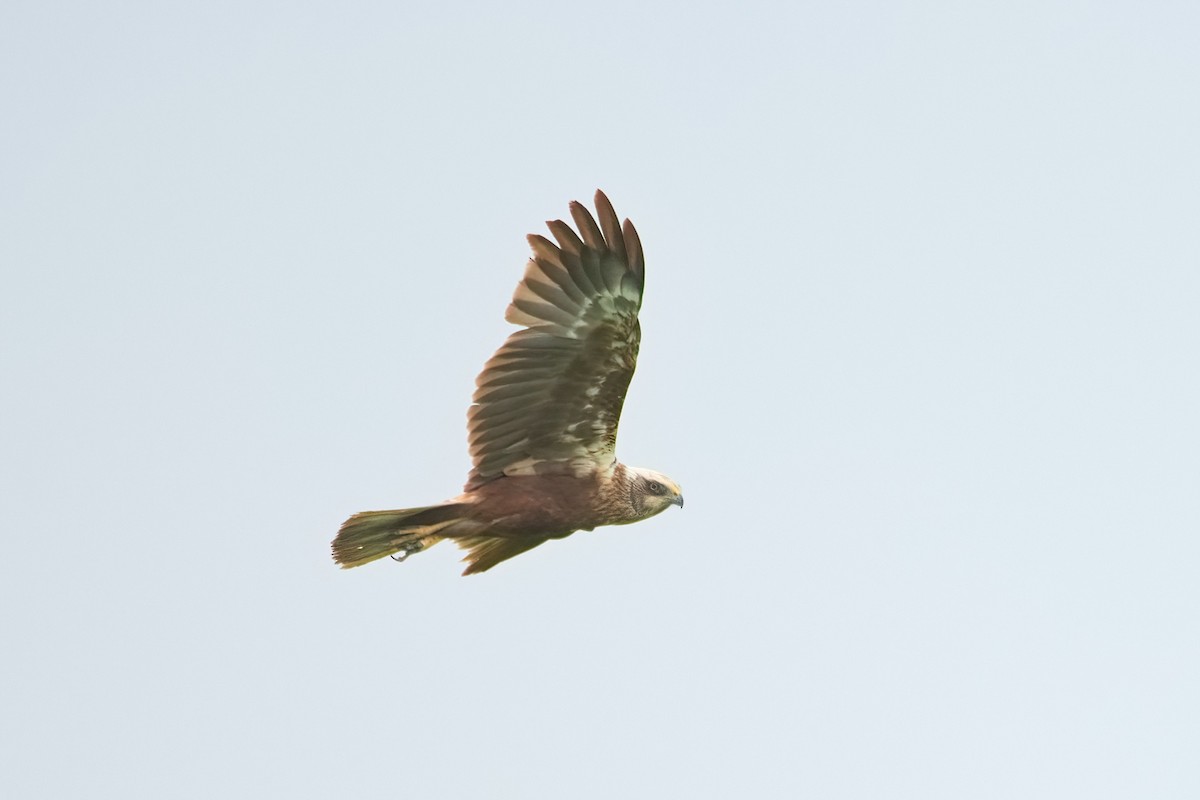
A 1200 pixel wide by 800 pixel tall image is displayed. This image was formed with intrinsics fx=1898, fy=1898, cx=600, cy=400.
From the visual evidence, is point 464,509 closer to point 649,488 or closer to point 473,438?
point 473,438

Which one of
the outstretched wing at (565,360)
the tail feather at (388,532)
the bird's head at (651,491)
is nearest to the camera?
the outstretched wing at (565,360)

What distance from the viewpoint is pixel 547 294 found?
480 inches

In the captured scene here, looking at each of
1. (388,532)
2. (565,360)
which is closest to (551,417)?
(565,360)

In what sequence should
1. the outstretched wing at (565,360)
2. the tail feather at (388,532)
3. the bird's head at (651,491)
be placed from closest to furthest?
1. the outstretched wing at (565,360)
2. the tail feather at (388,532)
3. the bird's head at (651,491)

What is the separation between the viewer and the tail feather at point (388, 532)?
40.2ft

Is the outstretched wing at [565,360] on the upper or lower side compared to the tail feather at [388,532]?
upper

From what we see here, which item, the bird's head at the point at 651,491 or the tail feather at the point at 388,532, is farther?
the bird's head at the point at 651,491

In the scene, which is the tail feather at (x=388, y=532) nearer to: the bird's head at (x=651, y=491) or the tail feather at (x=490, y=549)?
the tail feather at (x=490, y=549)

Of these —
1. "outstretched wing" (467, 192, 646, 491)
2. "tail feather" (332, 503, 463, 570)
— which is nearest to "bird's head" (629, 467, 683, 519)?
"outstretched wing" (467, 192, 646, 491)

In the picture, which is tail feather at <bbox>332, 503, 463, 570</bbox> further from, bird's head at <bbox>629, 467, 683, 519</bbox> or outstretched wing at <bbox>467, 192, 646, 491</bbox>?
bird's head at <bbox>629, 467, 683, 519</bbox>

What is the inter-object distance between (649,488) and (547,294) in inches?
66.7

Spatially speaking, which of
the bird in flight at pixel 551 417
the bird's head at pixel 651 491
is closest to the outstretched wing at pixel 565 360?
the bird in flight at pixel 551 417

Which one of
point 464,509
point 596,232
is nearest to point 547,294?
point 596,232

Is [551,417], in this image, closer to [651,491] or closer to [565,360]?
[565,360]
